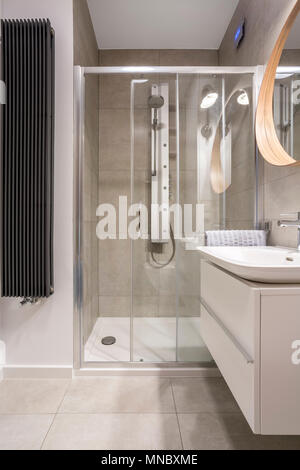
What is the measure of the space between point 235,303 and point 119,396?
949 millimetres

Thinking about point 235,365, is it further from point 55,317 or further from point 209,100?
point 209,100

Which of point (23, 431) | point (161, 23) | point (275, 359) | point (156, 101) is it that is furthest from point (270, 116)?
point (23, 431)

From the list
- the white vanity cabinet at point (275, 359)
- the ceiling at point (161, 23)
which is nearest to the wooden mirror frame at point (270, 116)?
the white vanity cabinet at point (275, 359)

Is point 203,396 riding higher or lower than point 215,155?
lower

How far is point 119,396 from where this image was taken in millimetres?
1395

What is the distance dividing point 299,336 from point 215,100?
148 cm

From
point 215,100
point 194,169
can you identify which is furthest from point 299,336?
point 215,100

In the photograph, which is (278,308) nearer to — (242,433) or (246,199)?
(242,433)

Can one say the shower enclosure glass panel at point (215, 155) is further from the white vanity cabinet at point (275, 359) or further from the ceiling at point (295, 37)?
the white vanity cabinet at point (275, 359)

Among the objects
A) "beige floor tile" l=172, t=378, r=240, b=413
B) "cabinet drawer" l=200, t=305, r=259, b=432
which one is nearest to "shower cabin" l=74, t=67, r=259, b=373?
"beige floor tile" l=172, t=378, r=240, b=413

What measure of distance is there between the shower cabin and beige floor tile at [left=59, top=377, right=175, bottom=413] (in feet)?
0.34

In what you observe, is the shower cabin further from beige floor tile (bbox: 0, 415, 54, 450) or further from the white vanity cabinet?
the white vanity cabinet

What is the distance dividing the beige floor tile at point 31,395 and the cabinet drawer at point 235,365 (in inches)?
35.5

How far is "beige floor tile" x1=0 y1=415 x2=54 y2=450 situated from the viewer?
3.53ft
